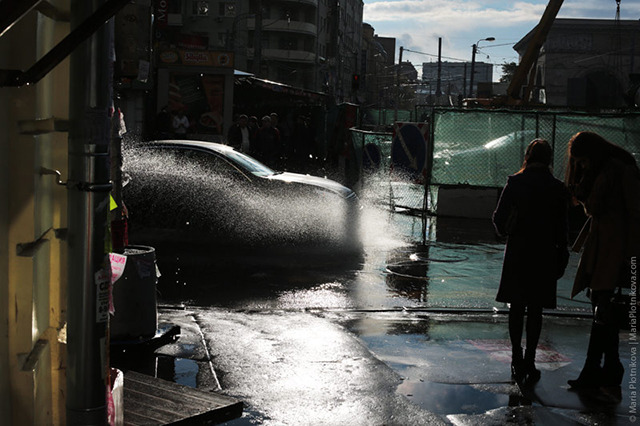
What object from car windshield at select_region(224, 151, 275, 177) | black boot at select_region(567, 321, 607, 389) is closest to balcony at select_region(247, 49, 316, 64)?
car windshield at select_region(224, 151, 275, 177)

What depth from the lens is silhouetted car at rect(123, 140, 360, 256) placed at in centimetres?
1210

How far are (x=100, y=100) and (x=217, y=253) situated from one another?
8.66 metres

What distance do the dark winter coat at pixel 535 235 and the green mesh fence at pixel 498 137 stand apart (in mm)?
10344

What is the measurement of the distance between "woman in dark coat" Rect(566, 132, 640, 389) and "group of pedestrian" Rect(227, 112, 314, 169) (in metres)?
15.3

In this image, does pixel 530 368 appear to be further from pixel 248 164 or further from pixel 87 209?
pixel 248 164

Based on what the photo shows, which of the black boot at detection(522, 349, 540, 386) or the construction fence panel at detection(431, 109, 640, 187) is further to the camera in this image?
the construction fence panel at detection(431, 109, 640, 187)

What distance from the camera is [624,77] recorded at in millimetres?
68750

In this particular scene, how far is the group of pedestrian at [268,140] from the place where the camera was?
21.1 metres

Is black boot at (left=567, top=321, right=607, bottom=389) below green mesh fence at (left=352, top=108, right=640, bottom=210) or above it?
below

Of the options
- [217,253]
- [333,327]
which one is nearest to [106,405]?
[333,327]

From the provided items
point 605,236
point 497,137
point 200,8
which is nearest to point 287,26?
point 200,8

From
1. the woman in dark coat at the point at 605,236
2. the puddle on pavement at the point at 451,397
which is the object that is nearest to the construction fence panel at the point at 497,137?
the woman in dark coat at the point at 605,236

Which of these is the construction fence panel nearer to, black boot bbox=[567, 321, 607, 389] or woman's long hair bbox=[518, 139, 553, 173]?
woman's long hair bbox=[518, 139, 553, 173]

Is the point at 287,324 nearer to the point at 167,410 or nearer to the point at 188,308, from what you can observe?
the point at 188,308
